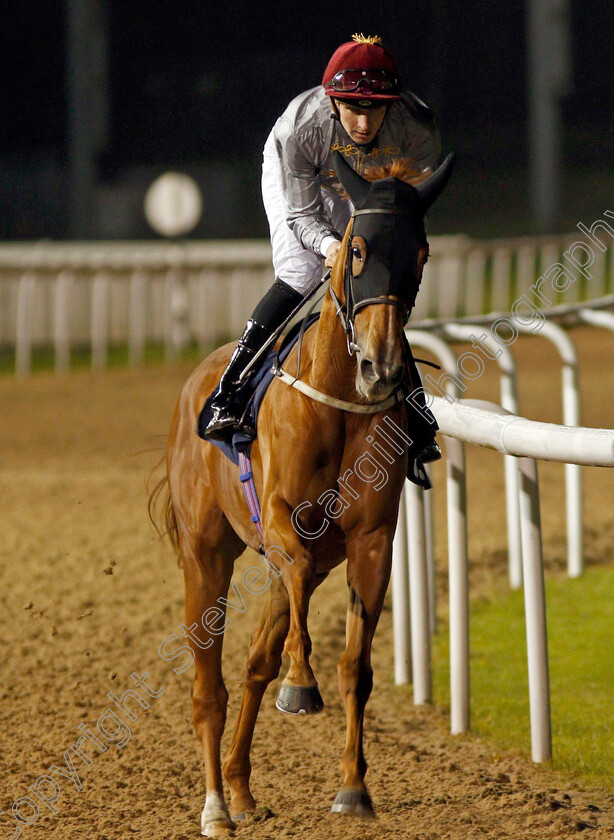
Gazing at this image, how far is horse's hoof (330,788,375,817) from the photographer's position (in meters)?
2.68

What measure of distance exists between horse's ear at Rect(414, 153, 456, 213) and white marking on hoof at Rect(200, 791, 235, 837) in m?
1.66

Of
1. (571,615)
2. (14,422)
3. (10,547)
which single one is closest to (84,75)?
(14,422)

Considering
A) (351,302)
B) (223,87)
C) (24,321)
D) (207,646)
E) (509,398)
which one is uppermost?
(223,87)

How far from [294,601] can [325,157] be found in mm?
1126

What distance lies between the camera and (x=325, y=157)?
2.99 metres

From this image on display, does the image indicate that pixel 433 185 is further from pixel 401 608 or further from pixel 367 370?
pixel 401 608

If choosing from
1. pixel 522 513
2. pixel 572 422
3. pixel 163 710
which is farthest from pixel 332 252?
pixel 572 422

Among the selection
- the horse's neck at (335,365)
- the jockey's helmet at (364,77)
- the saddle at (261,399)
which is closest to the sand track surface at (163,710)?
the saddle at (261,399)

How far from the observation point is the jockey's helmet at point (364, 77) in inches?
110

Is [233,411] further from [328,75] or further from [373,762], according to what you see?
[373,762]

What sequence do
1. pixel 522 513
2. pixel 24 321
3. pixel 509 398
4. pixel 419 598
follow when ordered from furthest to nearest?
pixel 24 321 < pixel 509 398 < pixel 419 598 < pixel 522 513

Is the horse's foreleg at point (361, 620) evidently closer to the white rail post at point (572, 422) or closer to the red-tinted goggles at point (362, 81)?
the red-tinted goggles at point (362, 81)

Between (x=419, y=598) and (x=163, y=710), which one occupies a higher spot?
(x=419, y=598)

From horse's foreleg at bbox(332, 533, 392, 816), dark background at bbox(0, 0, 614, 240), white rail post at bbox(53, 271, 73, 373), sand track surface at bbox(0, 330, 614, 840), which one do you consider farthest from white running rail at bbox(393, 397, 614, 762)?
dark background at bbox(0, 0, 614, 240)
